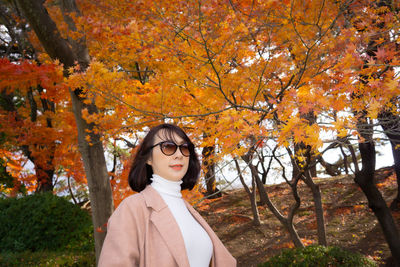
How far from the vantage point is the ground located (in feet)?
28.8

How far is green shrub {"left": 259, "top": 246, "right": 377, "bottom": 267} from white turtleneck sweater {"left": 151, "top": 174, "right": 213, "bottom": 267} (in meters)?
3.53

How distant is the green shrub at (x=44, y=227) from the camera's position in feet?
22.8

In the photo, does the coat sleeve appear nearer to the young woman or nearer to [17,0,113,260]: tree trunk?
the young woman

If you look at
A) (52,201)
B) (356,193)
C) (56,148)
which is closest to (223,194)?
(356,193)

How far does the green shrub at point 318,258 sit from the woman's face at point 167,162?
3.73 m

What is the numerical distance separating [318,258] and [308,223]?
18.6 feet

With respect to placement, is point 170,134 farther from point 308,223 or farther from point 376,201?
point 308,223

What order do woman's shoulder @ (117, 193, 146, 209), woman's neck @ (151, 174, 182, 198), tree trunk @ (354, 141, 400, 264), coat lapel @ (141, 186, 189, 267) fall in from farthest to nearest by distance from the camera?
tree trunk @ (354, 141, 400, 264), woman's neck @ (151, 174, 182, 198), woman's shoulder @ (117, 193, 146, 209), coat lapel @ (141, 186, 189, 267)

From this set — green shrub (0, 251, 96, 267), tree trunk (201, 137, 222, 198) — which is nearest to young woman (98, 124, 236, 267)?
tree trunk (201, 137, 222, 198)

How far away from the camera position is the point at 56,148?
10773 mm

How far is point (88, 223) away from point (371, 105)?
6.79 meters

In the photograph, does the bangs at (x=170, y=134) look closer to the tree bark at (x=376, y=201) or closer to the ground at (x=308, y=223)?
the tree bark at (x=376, y=201)

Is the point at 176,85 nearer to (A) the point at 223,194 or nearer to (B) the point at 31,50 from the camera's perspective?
(B) the point at 31,50

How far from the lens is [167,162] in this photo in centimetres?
248
